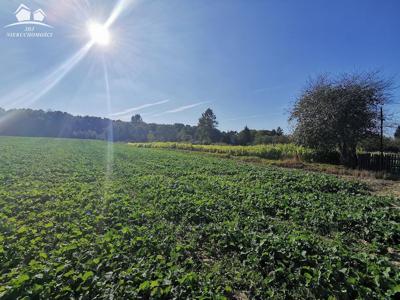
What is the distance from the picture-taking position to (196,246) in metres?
4.80

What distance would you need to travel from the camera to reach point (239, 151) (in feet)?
95.1

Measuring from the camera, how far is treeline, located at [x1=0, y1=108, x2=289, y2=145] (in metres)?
87.9

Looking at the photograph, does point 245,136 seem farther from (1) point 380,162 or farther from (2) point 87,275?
(2) point 87,275

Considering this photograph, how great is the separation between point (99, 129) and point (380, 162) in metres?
122

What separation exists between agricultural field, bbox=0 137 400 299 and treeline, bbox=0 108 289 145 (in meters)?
68.2

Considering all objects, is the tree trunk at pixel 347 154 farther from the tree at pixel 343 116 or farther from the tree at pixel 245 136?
the tree at pixel 245 136

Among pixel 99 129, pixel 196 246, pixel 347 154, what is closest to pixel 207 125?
pixel 99 129

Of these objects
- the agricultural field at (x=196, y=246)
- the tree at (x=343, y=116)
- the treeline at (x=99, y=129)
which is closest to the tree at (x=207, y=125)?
the treeline at (x=99, y=129)

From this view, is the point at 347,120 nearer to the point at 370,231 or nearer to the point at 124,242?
the point at 370,231

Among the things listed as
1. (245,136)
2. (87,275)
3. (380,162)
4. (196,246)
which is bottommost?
(196,246)

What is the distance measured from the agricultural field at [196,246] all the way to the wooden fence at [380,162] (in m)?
10.8

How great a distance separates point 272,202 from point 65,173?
11.5 metres

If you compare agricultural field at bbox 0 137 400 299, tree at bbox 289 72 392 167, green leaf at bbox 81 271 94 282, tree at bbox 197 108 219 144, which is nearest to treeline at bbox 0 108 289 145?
tree at bbox 197 108 219 144

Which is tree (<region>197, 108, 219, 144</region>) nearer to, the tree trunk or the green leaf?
the tree trunk
